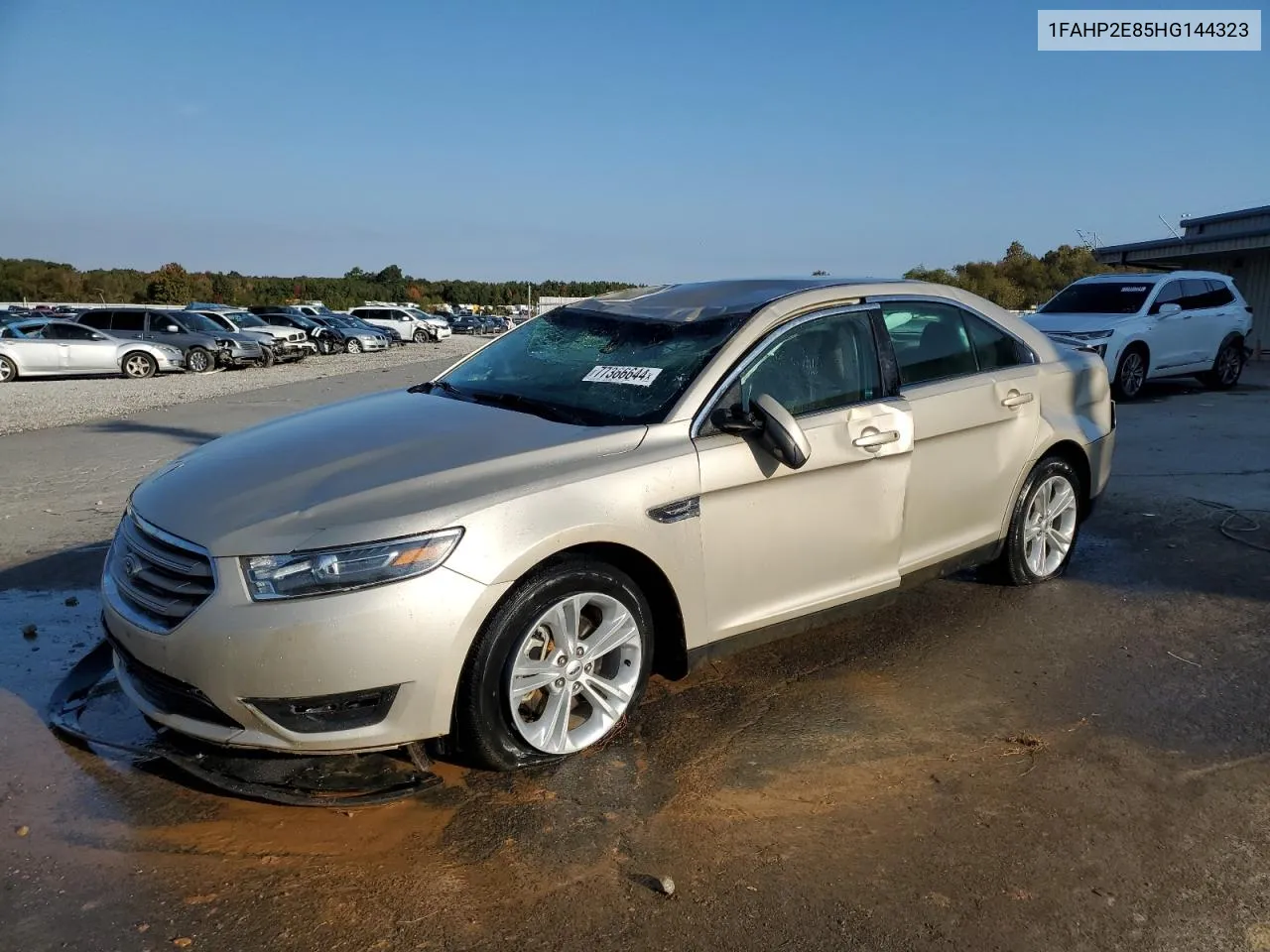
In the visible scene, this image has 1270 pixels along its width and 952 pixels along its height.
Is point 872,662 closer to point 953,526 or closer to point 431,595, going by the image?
point 953,526

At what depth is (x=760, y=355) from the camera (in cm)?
390

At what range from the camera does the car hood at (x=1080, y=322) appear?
1307cm

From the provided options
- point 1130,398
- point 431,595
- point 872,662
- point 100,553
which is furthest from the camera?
point 1130,398

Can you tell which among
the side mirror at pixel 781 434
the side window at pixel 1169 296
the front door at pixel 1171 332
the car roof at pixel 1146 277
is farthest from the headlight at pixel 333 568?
the car roof at pixel 1146 277

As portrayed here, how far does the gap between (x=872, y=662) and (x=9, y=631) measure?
160 inches

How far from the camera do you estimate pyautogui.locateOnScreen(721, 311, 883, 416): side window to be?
389cm

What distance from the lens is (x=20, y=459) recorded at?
9852mm

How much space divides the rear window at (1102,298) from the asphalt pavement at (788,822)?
397 inches

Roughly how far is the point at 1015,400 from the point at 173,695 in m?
3.93

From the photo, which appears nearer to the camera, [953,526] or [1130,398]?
[953,526]

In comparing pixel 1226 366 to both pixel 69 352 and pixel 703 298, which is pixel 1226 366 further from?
pixel 69 352

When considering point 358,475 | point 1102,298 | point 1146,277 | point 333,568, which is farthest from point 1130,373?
point 333,568

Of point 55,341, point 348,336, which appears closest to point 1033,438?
point 55,341

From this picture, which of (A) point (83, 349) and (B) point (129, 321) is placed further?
(B) point (129, 321)
